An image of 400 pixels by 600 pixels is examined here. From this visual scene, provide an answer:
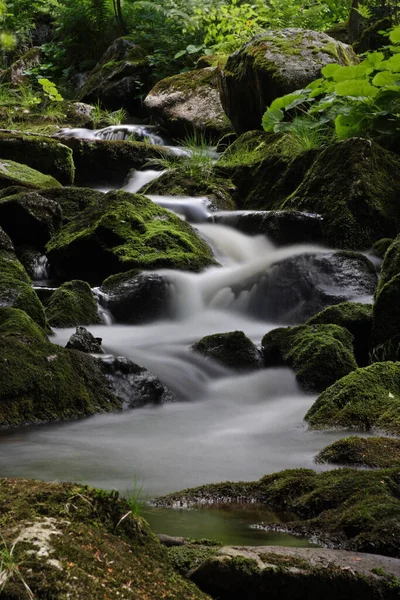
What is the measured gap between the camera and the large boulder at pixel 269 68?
10500 mm

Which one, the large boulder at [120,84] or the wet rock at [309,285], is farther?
the large boulder at [120,84]

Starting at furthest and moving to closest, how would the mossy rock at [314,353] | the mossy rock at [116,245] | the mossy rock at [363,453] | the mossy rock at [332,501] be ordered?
the mossy rock at [116,245]
the mossy rock at [314,353]
the mossy rock at [363,453]
the mossy rock at [332,501]

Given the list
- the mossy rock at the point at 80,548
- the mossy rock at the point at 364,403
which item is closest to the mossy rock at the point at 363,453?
the mossy rock at the point at 364,403

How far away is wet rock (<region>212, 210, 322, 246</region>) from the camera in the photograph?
26.0 ft

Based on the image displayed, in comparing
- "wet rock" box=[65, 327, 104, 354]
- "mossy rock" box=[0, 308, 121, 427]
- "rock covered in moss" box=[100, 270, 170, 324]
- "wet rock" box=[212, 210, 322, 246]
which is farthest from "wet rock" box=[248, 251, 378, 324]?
"mossy rock" box=[0, 308, 121, 427]

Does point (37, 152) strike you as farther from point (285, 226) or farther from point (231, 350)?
point (231, 350)

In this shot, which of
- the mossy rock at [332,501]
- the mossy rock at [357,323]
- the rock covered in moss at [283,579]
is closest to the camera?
the rock covered in moss at [283,579]

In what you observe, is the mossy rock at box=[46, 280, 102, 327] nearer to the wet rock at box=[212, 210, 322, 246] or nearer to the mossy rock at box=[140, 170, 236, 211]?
the wet rock at box=[212, 210, 322, 246]

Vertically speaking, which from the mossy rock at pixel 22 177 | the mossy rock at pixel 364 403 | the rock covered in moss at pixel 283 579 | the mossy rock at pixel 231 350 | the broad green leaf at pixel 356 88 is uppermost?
the broad green leaf at pixel 356 88

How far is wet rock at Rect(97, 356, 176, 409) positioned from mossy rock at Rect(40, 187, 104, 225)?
400 centimetres

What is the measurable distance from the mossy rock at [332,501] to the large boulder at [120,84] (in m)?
15.0

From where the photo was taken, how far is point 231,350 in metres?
5.29

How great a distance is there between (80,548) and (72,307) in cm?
475

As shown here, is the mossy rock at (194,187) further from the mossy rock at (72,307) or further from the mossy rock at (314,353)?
the mossy rock at (314,353)
